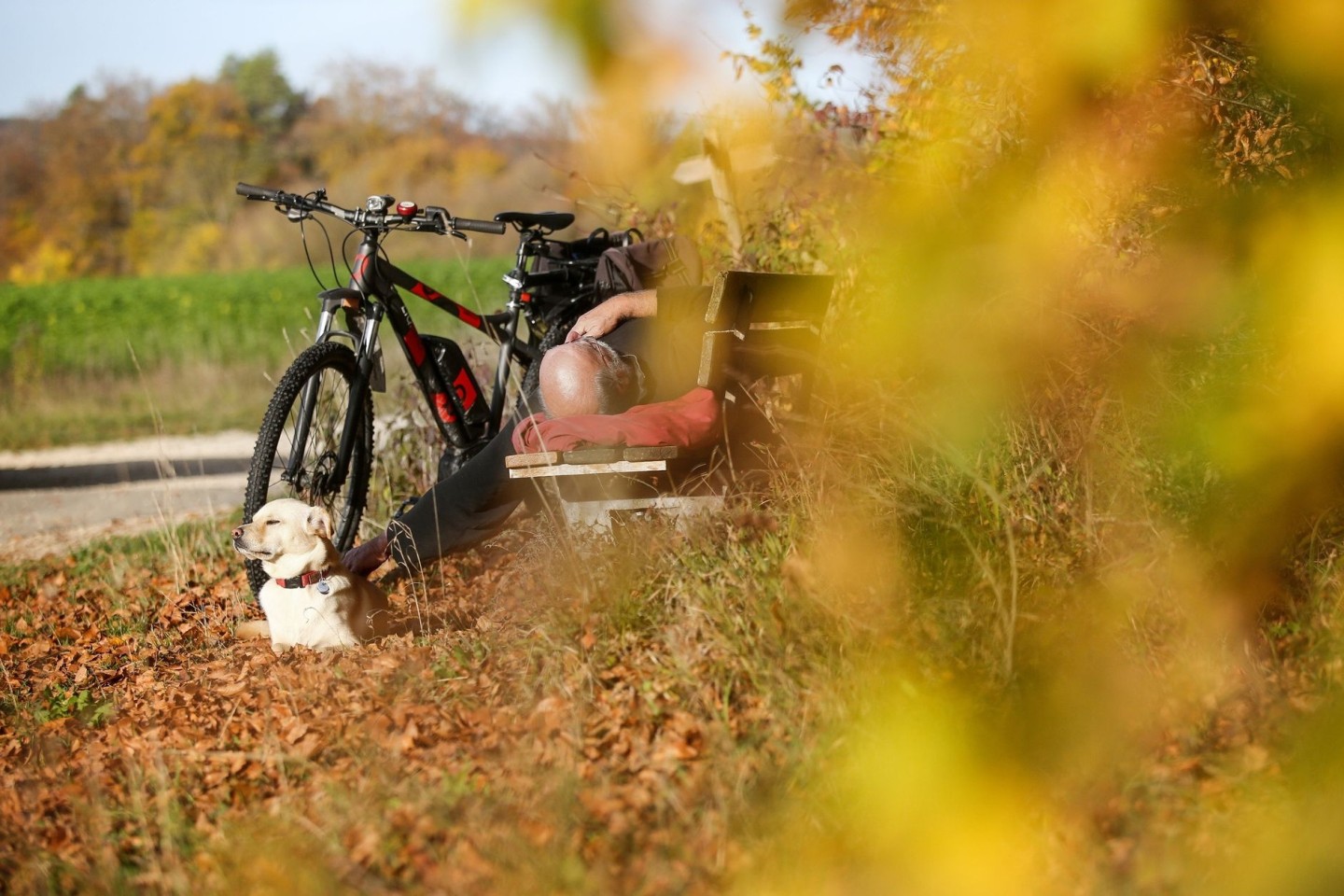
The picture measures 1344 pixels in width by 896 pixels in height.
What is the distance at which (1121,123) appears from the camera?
4.29 meters

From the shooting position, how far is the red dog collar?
447 cm

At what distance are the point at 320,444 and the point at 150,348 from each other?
16911 millimetres

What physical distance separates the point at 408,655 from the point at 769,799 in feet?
5.53

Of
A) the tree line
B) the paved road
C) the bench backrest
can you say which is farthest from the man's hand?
the tree line

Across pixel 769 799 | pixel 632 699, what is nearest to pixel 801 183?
pixel 632 699

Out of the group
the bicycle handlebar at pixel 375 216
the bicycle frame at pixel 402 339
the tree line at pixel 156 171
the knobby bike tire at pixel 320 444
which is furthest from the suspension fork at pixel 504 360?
the tree line at pixel 156 171

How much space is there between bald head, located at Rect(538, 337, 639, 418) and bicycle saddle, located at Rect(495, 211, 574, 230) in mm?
1047

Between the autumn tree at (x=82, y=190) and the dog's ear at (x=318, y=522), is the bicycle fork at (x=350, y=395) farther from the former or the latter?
the autumn tree at (x=82, y=190)

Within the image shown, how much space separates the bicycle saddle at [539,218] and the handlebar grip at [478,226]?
0.69ft

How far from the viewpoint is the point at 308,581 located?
177 inches

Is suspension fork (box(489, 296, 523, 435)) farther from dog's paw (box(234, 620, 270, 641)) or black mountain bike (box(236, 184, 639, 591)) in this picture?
dog's paw (box(234, 620, 270, 641))

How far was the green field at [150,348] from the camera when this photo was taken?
15.0 meters

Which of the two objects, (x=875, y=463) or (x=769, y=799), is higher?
(x=875, y=463)

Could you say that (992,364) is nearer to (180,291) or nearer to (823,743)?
(823,743)
